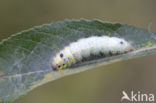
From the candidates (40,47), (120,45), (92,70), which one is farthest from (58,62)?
(92,70)

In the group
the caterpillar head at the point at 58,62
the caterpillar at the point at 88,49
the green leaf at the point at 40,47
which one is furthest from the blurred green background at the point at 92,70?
the green leaf at the point at 40,47

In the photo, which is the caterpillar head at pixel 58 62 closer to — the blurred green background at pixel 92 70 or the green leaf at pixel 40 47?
the green leaf at pixel 40 47

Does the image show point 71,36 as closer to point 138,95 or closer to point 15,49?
point 15,49

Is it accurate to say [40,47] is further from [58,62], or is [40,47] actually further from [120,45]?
[120,45]

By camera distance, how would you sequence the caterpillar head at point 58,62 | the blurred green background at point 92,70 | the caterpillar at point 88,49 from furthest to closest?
the blurred green background at point 92,70 < the caterpillar at point 88,49 < the caterpillar head at point 58,62

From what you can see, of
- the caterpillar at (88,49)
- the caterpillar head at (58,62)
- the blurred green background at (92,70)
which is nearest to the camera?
the caterpillar head at (58,62)

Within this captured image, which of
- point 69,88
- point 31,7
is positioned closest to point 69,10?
point 31,7

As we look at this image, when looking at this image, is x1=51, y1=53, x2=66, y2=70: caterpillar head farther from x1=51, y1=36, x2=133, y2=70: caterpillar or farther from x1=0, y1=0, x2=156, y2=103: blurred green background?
x1=0, y1=0, x2=156, y2=103: blurred green background
